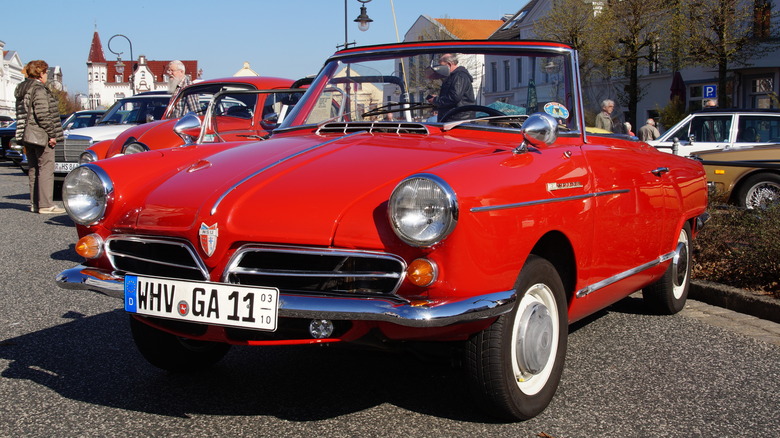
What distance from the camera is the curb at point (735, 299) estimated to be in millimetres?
5590

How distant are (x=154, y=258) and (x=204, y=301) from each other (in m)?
0.44

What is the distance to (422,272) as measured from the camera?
3055 millimetres

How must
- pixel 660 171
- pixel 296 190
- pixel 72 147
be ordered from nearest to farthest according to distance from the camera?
pixel 296 190
pixel 660 171
pixel 72 147

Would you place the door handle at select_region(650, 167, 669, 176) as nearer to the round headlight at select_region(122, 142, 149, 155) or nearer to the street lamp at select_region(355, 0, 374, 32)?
the round headlight at select_region(122, 142, 149, 155)

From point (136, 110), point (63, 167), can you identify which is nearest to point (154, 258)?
point (136, 110)

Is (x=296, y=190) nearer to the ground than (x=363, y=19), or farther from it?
nearer to the ground

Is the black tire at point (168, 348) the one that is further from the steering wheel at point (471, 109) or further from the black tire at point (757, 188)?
the black tire at point (757, 188)

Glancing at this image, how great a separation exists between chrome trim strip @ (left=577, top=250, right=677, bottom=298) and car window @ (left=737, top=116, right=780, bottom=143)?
33.5 feet

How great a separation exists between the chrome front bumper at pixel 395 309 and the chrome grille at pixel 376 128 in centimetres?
127

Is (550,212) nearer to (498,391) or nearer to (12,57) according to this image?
(498,391)

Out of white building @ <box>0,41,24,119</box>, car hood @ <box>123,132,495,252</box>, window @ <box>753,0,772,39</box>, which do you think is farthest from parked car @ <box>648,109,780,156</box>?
white building @ <box>0,41,24,119</box>

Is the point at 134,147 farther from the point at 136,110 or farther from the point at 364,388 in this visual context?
the point at 364,388

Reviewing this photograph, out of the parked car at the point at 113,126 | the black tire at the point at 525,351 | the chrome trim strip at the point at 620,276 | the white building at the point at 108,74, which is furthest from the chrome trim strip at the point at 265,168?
the white building at the point at 108,74

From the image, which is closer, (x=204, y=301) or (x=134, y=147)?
(x=204, y=301)
